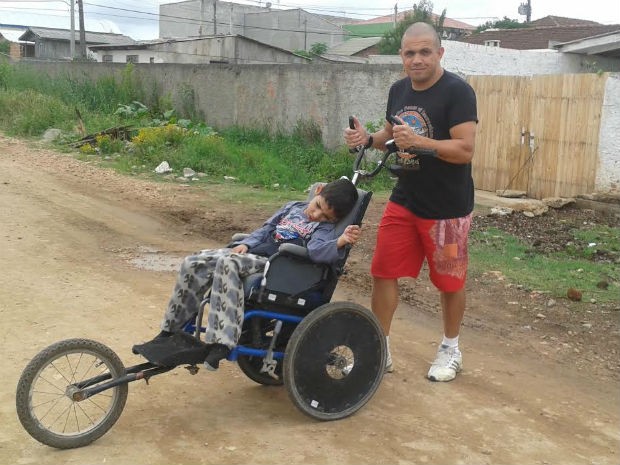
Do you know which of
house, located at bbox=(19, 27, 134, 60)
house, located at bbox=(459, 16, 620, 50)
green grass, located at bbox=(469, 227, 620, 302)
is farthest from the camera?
house, located at bbox=(19, 27, 134, 60)

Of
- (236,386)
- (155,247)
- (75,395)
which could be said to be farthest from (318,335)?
(155,247)

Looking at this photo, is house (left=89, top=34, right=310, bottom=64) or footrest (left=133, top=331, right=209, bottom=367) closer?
footrest (left=133, top=331, right=209, bottom=367)

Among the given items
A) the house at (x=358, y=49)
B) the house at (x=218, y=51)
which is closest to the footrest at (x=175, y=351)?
the house at (x=218, y=51)

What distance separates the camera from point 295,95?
15.1m

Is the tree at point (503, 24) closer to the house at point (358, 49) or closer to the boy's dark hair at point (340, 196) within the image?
the house at point (358, 49)

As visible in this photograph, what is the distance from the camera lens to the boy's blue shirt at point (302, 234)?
3.94 m

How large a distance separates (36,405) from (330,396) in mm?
1463

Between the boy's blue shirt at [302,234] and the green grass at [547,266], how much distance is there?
10.00 ft

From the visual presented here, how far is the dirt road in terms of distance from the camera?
143 inches

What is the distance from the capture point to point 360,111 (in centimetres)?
1376

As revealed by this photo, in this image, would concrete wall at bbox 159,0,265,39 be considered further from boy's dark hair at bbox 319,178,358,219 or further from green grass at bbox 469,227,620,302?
boy's dark hair at bbox 319,178,358,219

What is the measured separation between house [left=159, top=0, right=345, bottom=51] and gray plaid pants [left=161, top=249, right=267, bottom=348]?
52.7 metres

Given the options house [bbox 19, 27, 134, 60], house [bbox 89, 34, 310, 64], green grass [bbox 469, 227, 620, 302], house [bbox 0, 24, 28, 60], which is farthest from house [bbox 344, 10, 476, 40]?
green grass [bbox 469, 227, 620, 302]

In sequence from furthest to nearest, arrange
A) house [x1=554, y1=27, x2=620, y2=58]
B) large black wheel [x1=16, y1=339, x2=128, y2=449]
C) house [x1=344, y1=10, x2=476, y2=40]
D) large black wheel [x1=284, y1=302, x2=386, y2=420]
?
house [x1=344, y1=10, x2=476, y2=40] → house [x1=554, y1=27, x2=620, y2=58] → large black wheel [x1=284, y1=302, x2=386, y2=420] → large black wheel [x1=16, y1=339, x2=128, y2=449]
